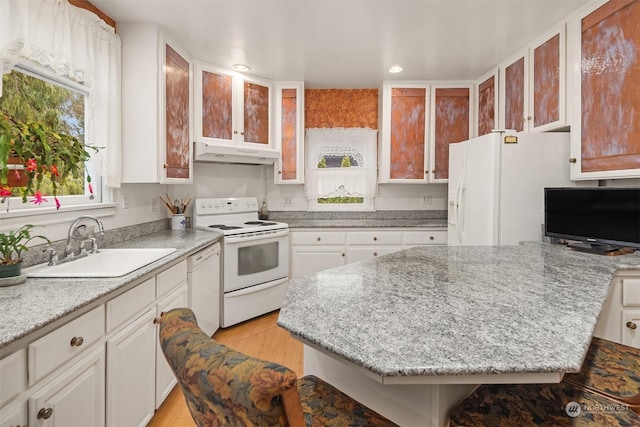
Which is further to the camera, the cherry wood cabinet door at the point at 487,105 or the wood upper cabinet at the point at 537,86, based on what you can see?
the cherry wood cabinet door at the point at 487,105

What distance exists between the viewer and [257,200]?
4055mm

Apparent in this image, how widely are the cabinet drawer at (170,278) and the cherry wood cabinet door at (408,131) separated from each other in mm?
2428

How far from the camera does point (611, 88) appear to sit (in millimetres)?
2061

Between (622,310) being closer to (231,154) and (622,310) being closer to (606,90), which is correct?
(606,90)

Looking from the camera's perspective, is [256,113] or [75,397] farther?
[256,113]

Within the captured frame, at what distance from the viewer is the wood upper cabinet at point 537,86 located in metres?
2.45

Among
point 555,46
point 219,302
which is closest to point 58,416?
point 219,302

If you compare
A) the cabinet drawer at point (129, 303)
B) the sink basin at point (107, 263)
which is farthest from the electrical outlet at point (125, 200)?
the cabinet drawer at point (129, 303)

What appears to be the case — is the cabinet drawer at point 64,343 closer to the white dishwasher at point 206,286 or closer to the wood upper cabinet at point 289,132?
the white dishwasher at point 206,286

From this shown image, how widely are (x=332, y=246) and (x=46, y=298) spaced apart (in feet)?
8.65

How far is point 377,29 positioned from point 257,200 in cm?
223

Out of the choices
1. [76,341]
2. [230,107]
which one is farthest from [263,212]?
→ [76,341]

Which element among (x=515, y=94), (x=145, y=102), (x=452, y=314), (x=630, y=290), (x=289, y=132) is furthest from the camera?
(x=289, y=132)

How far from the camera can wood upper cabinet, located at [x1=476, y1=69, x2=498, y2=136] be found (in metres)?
3.28
